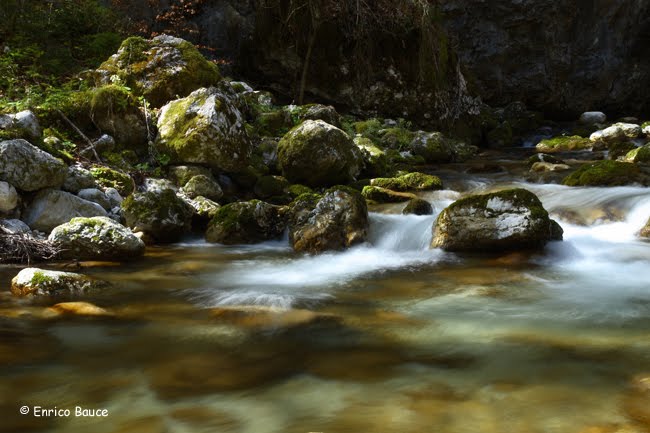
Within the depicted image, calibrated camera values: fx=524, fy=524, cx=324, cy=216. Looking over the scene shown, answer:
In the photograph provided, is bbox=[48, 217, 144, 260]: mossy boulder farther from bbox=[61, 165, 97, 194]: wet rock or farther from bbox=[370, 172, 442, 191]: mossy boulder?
bbox=[370, 172, 442, 191]: mossy boulder

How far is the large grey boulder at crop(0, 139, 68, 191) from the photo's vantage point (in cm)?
620

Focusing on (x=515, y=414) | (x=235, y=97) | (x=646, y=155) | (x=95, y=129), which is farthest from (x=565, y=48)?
(x=515, y=414)

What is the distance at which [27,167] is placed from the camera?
631 centimetres

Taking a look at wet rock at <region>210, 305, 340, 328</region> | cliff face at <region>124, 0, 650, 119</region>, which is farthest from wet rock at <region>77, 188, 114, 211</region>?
cliff face at <region>124, 0, 650, 119</region>

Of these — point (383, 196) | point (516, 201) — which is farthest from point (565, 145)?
point (516, 201)

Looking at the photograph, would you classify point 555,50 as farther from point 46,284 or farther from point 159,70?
point 46,284

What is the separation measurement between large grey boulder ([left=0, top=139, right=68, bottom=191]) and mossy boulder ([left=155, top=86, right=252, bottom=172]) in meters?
2.09

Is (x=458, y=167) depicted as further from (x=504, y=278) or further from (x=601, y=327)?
(x=601, y=327)

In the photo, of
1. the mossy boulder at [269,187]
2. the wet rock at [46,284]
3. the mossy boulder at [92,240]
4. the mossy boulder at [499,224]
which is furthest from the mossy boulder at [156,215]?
the mossy boulder at [499,224]

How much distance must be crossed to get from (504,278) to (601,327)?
1.37 metres

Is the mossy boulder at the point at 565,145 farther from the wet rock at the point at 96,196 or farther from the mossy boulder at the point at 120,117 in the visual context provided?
the wet rock at the point at 96,196

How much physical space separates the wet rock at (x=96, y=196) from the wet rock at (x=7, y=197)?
3.01 ft

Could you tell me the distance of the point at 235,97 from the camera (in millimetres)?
10930

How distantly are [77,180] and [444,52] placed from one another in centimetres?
1307
